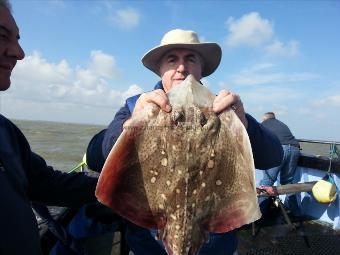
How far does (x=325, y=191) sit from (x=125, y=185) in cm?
537

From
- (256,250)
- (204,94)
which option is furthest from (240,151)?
(256,250)

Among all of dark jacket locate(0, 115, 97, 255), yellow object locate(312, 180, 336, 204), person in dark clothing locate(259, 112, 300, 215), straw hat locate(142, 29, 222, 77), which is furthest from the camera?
person in dark clothing locate(259, 112, 300, 215)

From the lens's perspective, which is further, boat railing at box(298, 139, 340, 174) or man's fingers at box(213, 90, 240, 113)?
boat railing at box(298, 139, 340, 174)

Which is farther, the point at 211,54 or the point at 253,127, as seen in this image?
the point at 211,54

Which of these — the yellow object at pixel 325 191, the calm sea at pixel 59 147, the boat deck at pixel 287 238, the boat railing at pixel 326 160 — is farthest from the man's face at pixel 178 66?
the calm sea at pixel 59 147

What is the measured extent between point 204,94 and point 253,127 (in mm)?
524

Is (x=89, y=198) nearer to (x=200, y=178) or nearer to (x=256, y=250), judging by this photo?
(x=200, y=178)

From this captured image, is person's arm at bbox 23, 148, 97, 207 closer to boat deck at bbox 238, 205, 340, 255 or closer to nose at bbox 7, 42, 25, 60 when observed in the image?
nose at bbox 7, 42, 25, 60

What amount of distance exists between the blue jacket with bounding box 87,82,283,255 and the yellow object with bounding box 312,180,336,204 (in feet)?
14.1

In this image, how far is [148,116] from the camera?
1.98 metres

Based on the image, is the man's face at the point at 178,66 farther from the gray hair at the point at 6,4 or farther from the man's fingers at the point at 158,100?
the gray hair at the point at 6,4

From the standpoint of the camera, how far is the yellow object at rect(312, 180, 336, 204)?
6312 mm

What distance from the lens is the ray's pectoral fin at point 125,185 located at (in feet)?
6.34

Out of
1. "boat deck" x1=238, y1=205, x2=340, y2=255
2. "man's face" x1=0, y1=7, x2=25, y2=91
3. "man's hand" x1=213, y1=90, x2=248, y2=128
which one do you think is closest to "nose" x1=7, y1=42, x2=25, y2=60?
"man's face" x1=0, y1=7, x2=25, y2=91
